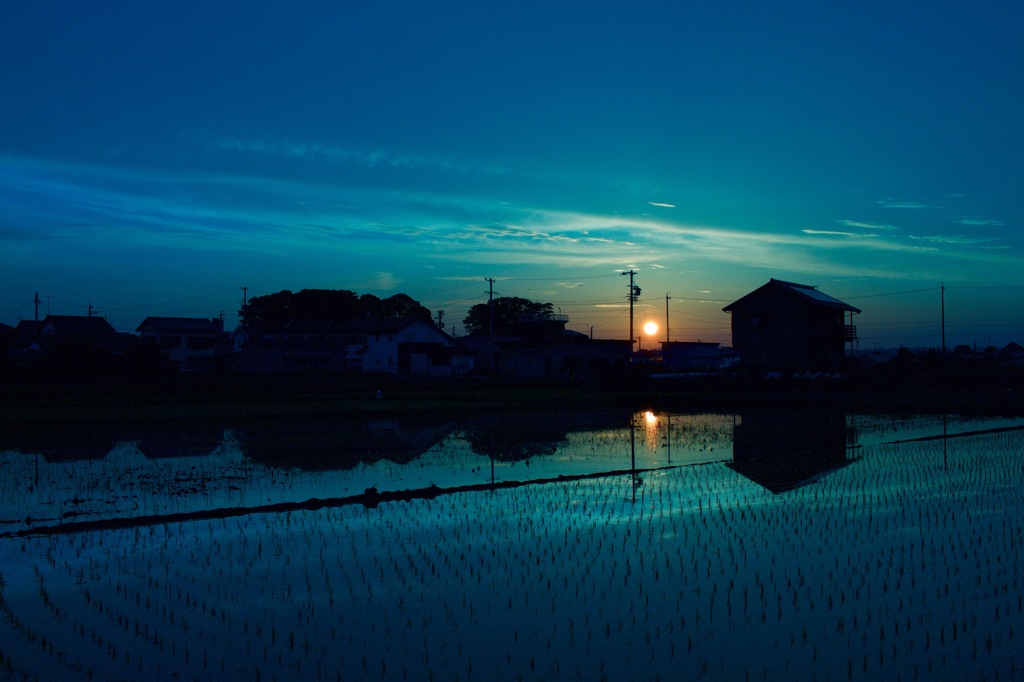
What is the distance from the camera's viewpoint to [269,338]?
180 feet

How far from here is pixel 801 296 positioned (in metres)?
40.1

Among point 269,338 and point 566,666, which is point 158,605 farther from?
point 269,338

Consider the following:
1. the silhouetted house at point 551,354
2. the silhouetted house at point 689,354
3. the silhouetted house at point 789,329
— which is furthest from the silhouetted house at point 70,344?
the silhouetted house at point 689,354

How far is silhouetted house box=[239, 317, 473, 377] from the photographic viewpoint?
5025 cm

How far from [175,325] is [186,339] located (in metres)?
1.81

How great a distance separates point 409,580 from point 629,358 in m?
51.4

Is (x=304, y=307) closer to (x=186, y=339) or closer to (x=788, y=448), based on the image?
(x=186, y=339)

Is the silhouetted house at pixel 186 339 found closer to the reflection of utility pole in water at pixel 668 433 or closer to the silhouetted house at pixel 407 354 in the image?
the silhouetted house at pixel 407 354

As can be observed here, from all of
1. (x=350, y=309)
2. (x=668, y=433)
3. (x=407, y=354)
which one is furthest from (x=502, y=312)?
(x=668, y=433)

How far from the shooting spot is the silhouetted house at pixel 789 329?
132 feet

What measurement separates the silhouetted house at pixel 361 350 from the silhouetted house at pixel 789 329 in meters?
20.0

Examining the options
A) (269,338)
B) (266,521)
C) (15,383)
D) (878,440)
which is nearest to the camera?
(266,521)

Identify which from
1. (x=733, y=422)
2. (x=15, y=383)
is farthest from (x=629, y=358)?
(x=15, y=383)

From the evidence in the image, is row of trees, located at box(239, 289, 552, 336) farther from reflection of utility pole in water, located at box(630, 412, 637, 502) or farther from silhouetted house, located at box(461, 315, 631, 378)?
reflection of utility pole in water, located at box(630, 412, 637, 502)
